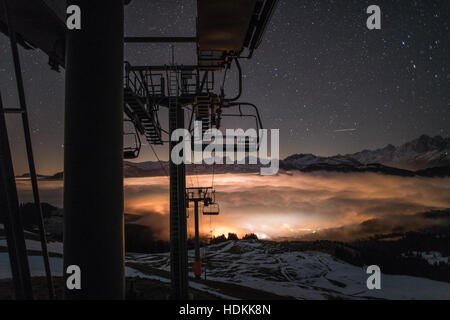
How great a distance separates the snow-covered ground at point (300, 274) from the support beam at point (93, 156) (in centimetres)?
3750

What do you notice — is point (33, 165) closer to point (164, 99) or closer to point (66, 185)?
point (66, 185)

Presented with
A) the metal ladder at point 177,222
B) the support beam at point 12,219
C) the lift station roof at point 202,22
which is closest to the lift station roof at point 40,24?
the lift station roof at point 202,22

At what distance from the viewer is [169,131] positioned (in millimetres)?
13562

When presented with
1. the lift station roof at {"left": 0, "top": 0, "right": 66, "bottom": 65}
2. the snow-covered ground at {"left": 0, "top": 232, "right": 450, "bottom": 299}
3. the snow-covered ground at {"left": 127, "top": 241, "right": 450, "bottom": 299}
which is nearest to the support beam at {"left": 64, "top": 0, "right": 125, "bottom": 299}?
the lift station roof at {"left": 0, "top": 0, "right": 66, "bottom": 65}

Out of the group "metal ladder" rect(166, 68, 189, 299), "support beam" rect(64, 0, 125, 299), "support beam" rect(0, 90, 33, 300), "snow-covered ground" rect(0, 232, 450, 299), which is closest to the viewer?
"support beam" rect(0, 90, 33, 300)

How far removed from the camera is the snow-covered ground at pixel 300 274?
153ft

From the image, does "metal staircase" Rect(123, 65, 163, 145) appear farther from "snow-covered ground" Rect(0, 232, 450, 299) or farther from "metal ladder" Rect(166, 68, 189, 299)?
"snow-covered ground" Rect(0, 232, 450, 299)

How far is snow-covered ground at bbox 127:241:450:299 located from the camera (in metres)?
46.7

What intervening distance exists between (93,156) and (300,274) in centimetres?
5875

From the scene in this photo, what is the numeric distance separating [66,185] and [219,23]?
4.53m

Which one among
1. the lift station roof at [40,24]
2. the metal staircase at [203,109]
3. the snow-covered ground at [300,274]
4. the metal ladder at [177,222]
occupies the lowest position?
the snow-covered ground at [300,274]

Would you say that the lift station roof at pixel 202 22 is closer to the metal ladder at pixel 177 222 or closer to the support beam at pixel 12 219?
the support beam at pixel 12 219

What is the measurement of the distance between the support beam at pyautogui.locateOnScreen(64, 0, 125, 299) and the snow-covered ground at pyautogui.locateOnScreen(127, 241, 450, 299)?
123ft
